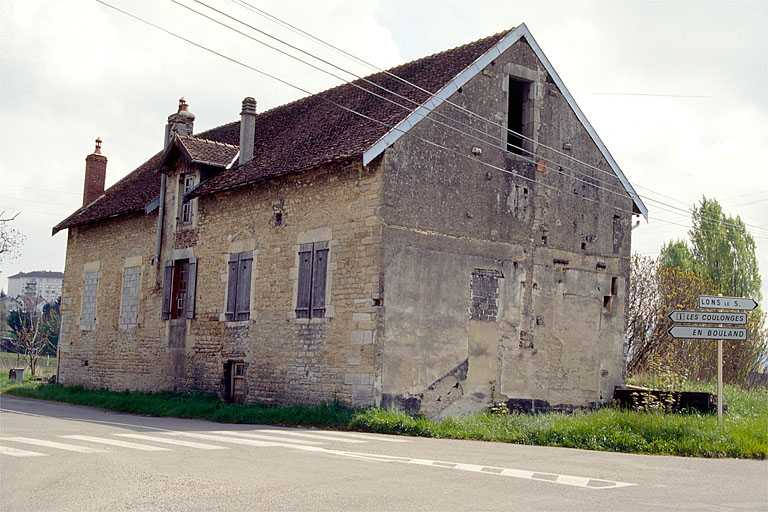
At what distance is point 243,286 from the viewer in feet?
65.1

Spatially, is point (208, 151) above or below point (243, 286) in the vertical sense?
above

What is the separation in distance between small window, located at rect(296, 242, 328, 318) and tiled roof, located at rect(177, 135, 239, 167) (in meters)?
4.62

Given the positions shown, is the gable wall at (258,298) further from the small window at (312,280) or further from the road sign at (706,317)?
the road sign at (706,317)

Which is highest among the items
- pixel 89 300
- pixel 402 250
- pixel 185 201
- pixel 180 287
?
pixel 185 201

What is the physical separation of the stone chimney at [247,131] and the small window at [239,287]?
2.88 meters

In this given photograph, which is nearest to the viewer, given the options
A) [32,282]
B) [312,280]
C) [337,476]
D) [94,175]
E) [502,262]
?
[337,476]

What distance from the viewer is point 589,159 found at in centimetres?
2070

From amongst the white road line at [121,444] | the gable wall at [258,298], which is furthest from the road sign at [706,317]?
the white road line at [121,444]

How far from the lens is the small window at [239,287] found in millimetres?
19688

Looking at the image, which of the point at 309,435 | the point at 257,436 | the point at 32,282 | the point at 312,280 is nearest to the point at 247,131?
the point at 312,280

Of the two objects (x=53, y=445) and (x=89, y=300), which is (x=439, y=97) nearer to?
(x=53, y=445)

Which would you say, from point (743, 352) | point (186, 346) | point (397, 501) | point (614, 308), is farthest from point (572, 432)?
point (743, 352)

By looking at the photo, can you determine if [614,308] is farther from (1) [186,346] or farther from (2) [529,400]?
(1) [186,346]

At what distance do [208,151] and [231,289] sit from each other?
4.02 meters
